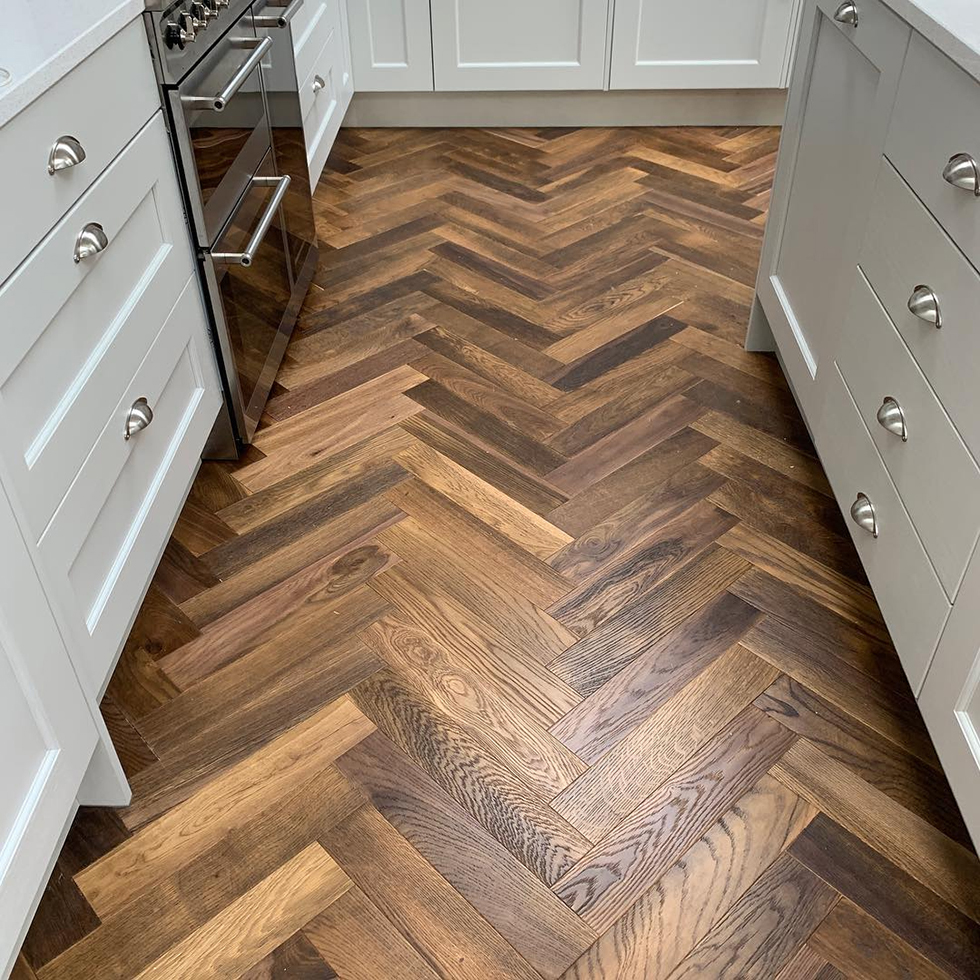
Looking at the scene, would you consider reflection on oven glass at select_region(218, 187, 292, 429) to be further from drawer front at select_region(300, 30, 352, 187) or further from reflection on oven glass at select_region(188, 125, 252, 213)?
drawer front at select_region(300, 30, 352, 187)

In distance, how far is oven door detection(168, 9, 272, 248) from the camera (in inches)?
63.1

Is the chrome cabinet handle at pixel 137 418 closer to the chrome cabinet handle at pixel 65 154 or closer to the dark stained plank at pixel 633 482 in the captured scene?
the chrome cabinet handle at pixel 65 154

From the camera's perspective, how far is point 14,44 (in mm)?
1164

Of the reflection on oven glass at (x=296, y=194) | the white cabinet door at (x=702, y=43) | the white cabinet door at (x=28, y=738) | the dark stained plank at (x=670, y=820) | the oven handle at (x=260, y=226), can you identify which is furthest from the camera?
the white cabinet door at (x=702, y=43)

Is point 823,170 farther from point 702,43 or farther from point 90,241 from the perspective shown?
point 702,43

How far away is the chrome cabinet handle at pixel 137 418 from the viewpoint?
4.64 feet

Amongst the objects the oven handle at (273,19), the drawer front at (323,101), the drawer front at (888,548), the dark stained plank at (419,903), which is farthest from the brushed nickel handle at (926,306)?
the drawer front at (323,101)

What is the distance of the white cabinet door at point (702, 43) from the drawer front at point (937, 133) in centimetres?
193

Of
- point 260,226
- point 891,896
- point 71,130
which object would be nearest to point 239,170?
point 260,226

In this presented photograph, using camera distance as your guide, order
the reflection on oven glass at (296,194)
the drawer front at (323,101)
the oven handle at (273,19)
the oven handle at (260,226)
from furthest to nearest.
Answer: the drawer front at (323,101) < the reflection on oven glass at (296,194) < the oven handle at (273,19) < the oven handle at (260,226)

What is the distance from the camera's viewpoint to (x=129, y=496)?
4.75ft

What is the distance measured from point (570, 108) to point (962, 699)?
8.73ft

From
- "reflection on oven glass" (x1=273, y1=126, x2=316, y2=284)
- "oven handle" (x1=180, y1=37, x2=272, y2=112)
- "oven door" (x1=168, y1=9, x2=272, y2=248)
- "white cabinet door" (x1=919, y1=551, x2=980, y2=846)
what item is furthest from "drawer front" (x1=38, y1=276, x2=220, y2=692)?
"white cabinet door" (x1=919, y1=551, x2=980, y2=846)

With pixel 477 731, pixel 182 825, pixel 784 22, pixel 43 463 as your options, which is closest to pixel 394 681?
pixel 477 731
